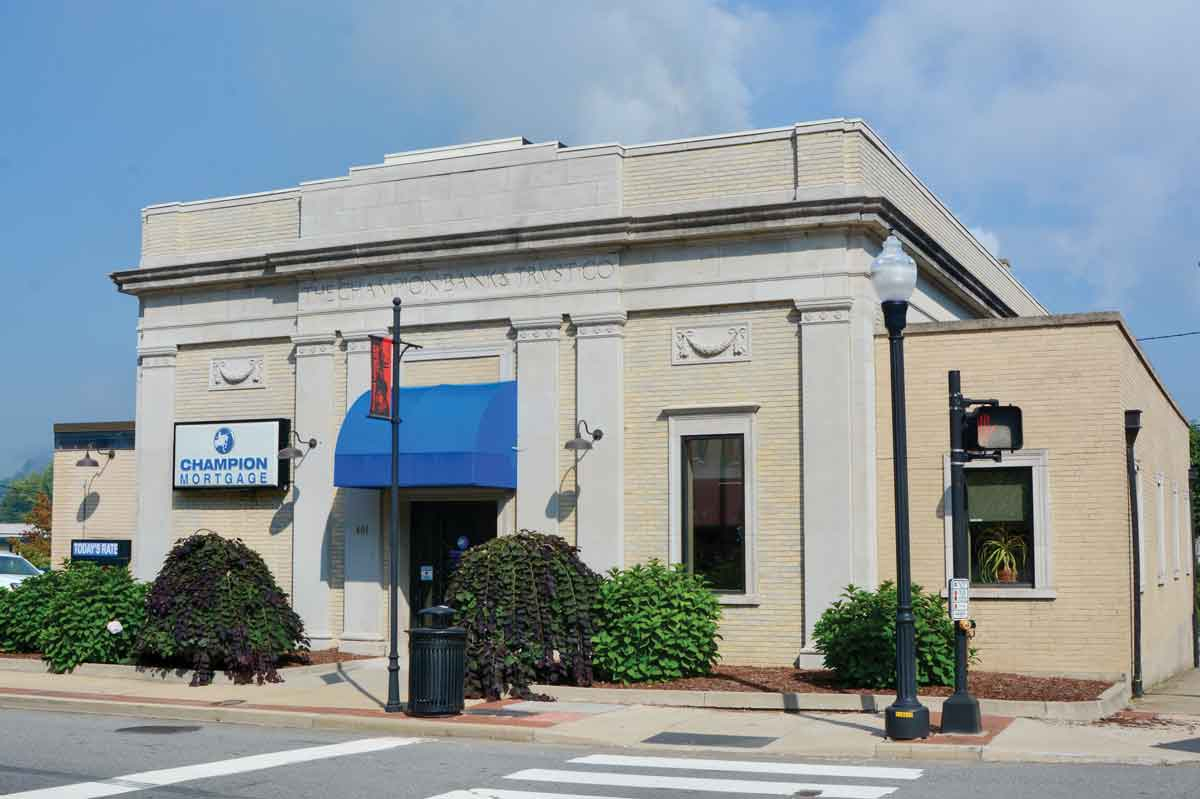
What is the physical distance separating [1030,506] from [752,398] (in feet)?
13.7

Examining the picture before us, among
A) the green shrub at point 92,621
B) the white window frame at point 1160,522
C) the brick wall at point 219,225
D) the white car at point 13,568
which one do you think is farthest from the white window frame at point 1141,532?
the white car at point 13,568

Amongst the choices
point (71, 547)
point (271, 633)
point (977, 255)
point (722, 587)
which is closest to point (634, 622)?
point (722, 587)

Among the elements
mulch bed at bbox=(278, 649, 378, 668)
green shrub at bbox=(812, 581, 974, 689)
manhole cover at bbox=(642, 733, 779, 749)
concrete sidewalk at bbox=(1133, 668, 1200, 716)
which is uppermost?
green shrub at bbox=(812, 581, 974, 689)

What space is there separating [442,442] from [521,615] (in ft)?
13.4

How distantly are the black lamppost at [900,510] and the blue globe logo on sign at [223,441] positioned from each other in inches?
525

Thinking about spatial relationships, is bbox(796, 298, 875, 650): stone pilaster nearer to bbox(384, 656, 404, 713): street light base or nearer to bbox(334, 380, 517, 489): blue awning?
bbox(334, 380, 517, 489): blue awning

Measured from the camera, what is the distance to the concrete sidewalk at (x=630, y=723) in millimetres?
13727

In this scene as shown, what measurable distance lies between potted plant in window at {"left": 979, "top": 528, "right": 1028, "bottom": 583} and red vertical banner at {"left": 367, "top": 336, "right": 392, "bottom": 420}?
28.1 feet

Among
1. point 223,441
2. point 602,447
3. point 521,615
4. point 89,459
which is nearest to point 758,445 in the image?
point 602,447

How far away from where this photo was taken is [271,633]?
2031cm

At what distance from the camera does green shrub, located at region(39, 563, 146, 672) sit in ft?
68.9

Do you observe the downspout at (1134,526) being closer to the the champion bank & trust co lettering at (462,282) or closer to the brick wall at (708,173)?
the brick wall at (708,173)

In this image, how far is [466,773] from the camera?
1268cm

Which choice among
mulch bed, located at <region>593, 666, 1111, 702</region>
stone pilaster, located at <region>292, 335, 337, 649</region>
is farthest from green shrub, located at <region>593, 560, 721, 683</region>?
stone pilaster, located at <region>292, 335, 337, 649</region>
